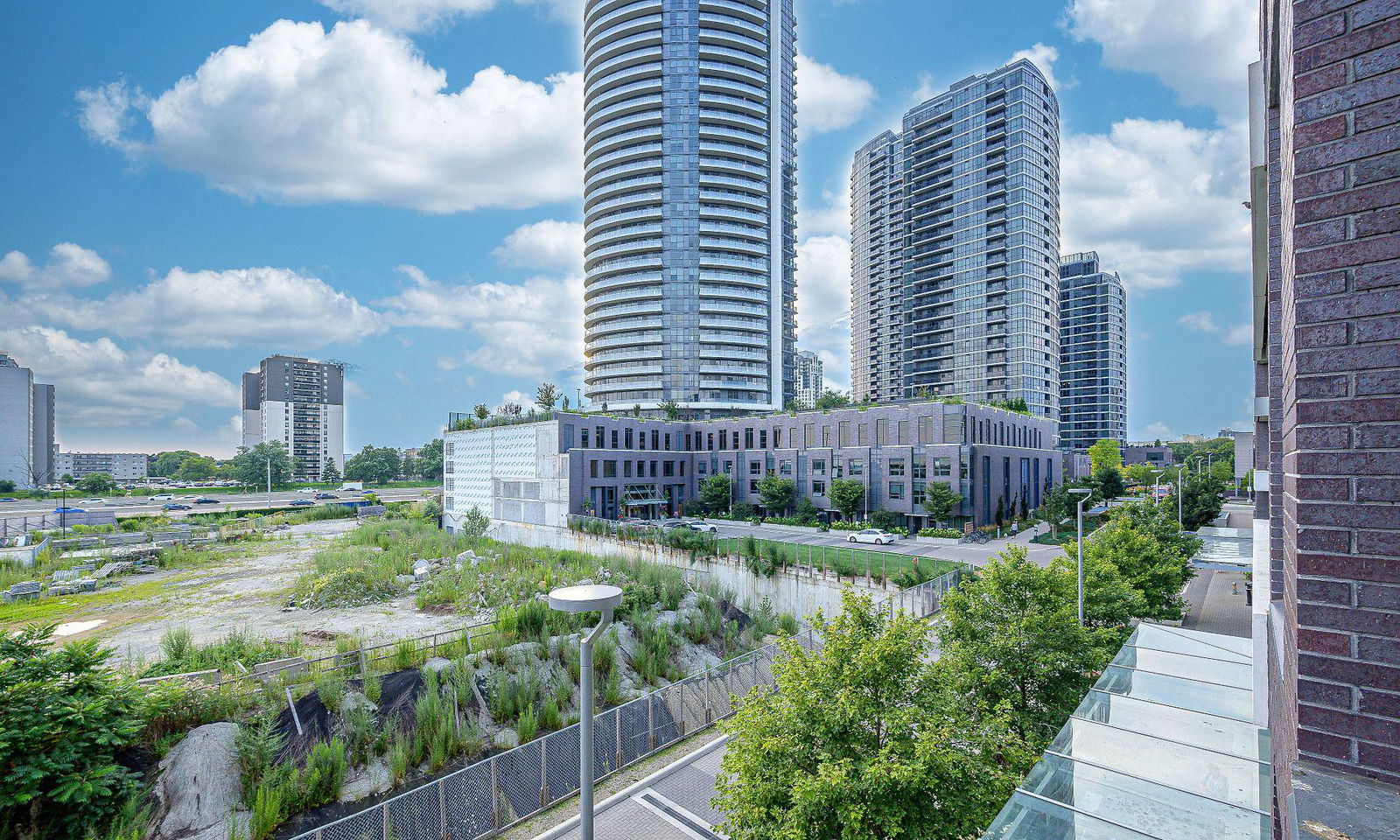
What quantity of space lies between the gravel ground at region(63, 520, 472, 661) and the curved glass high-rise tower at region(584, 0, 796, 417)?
57.7 meters

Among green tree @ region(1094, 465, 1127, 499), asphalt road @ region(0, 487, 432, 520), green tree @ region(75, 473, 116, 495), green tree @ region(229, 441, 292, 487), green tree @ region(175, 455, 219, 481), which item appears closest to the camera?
green tree @ region(1094, 465, 1127, 499)

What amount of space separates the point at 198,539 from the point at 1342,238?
63.9 meters

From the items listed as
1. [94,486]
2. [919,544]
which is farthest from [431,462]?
[919,544]

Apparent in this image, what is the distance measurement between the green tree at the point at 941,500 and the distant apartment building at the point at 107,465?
20762 centimetres

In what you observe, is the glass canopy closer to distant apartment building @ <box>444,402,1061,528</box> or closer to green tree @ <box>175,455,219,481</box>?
distant apartment building @ <box>444,402,1061,528</box>

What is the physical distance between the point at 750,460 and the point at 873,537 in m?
19.7

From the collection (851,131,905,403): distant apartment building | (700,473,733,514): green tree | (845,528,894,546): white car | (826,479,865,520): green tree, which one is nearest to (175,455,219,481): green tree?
(700,473,733,514): green tree

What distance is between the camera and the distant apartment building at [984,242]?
79.2 metres

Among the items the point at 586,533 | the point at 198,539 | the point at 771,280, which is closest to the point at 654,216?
the point at 771,280

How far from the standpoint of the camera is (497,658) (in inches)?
731

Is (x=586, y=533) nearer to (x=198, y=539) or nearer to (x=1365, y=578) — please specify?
(x=198, y=539)

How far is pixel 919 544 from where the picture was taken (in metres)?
41.9

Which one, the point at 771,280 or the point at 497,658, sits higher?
the point at 771,280

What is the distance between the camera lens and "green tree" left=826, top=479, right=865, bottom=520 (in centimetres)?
4972
